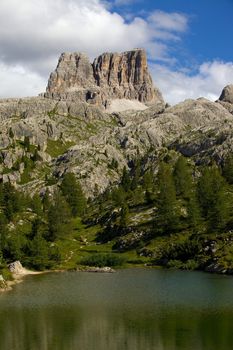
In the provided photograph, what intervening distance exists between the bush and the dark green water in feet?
91.3

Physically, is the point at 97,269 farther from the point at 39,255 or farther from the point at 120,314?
the point at 120,314

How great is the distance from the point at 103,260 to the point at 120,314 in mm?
77566

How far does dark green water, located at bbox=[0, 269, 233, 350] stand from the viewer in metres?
60.2

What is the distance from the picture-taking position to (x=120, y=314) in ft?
257

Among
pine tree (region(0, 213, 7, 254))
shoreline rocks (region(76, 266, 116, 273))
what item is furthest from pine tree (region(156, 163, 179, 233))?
pine tree (region(0, 213, 7, 254))

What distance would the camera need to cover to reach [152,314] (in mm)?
77000

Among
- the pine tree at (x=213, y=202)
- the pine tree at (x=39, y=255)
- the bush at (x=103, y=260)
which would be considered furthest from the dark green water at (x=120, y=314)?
the pine tree at (x=213, y=202)

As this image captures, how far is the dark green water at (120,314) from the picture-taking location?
198ft

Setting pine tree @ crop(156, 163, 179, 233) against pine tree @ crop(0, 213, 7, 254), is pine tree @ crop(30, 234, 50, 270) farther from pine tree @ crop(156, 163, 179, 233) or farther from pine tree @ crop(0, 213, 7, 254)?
pine tree @ crop(156, 163, 179, 233)

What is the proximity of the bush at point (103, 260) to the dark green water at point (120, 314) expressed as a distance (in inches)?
1096

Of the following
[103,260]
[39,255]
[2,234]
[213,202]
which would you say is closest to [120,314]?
[39,255]

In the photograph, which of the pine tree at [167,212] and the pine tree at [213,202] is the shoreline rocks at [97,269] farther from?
the pine tree at [213,202]

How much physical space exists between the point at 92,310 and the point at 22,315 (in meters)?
12.0

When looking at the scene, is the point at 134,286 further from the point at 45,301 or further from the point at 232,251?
the point at 232,251
